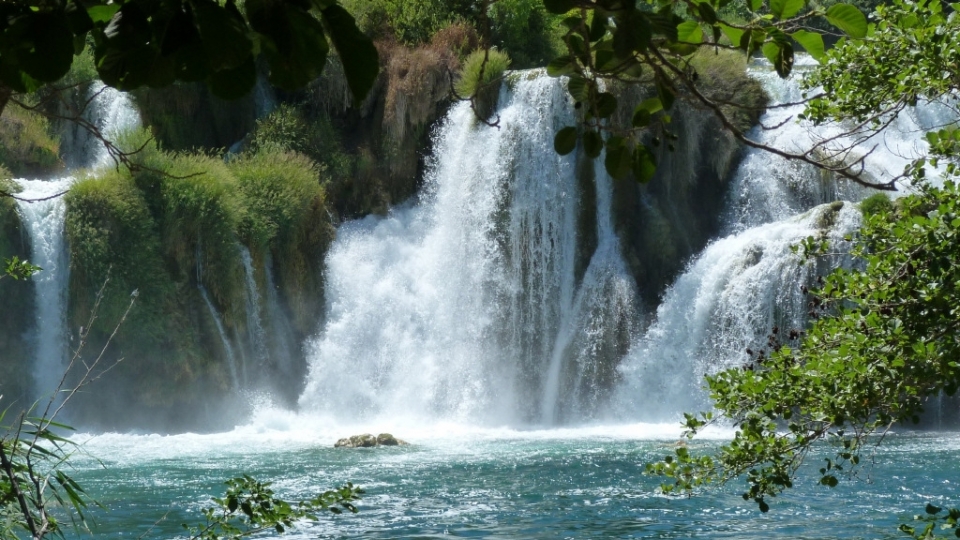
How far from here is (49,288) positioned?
17.5 m

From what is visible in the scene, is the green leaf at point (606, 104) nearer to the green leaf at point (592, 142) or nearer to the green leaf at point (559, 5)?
the green leaf at point (592, 142)

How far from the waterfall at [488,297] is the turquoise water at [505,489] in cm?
310

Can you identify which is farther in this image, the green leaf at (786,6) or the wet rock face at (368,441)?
the wet rock face at (368,441)

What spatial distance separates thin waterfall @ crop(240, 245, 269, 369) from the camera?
61.4 feet

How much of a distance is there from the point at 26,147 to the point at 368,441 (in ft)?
31.3

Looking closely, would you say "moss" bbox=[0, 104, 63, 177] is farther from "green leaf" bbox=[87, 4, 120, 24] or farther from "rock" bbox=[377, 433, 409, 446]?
"green leaf" bbox=[87, 4, 120, 24]

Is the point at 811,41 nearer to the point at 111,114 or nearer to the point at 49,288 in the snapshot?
the point at 49,288

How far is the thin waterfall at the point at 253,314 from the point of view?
1870 cm

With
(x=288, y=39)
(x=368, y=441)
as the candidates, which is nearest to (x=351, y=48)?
(x=288, y=39)

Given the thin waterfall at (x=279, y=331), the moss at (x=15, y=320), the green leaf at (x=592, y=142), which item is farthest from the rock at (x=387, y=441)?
the green leaf at (x=592, y=142)

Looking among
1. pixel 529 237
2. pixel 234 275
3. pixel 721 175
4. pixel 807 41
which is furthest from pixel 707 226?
pixel 807 41

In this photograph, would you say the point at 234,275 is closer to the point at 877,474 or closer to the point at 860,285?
the point at 877,474

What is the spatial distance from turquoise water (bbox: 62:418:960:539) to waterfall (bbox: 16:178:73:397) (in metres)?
2.63

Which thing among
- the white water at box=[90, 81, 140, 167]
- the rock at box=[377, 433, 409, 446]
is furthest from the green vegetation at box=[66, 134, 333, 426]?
the rock at box=[377, 433, 409, 446]
